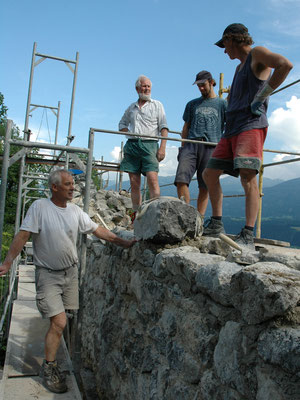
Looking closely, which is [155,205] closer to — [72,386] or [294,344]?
[294,344]

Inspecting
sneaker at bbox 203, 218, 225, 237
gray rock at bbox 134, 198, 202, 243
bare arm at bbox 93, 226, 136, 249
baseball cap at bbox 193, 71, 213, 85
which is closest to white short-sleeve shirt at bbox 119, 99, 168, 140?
baseball cap at bbox 193, 71, 213, 85

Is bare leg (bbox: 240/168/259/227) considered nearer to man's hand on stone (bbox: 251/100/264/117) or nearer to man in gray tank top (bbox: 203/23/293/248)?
man in gray tank top (bbox: 203/23/293/248)

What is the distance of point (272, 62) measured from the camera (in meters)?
2.43

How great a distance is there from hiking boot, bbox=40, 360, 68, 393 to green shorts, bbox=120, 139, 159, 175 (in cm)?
198

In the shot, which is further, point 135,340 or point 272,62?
point 135,340

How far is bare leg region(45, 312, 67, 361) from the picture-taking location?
10.1 ft

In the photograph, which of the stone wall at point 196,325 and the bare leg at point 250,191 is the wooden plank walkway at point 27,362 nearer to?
the stone wall at point 196,325

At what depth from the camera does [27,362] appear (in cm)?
357

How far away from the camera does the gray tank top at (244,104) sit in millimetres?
2736

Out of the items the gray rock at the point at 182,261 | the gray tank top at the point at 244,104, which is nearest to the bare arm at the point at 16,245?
the gray rock at the point at 182,261

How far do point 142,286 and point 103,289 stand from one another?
1.04 meters

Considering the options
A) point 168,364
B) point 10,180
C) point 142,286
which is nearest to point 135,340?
point 142,286

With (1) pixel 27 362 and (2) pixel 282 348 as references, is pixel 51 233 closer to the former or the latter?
(1) pixel 27 362

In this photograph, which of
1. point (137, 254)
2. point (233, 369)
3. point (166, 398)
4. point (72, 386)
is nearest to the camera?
point (233, 369)
